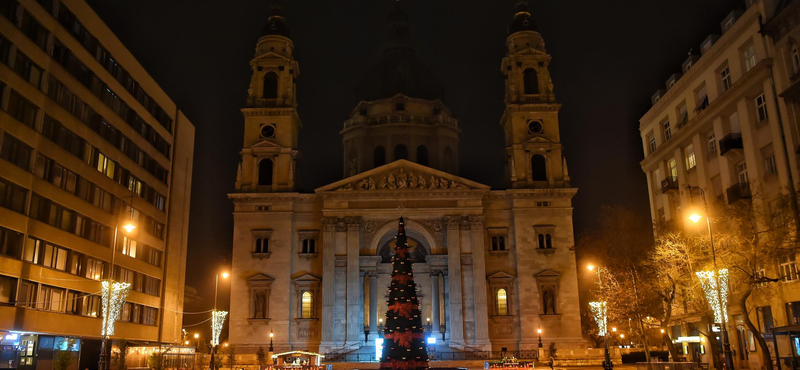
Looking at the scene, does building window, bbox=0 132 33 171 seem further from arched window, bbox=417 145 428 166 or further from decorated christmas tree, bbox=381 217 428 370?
arched window, bbox=417 145 428 166

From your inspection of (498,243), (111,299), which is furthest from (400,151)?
(111,299)

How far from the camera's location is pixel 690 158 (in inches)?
1804

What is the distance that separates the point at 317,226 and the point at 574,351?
2463 cm

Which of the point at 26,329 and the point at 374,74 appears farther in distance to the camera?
the point at 374,74

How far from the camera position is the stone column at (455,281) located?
58406 mm

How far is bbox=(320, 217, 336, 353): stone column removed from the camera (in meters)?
58.4

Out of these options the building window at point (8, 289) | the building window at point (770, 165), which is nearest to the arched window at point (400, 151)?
the building window at point (770, 165)

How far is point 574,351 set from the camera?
174ft

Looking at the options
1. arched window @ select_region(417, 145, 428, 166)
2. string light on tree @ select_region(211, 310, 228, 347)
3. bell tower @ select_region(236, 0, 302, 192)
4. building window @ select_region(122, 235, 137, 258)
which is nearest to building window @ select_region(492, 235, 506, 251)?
arched window @ select_region(417, 145, 428, 166)

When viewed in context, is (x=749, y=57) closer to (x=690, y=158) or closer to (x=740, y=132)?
(x=740, y=132)

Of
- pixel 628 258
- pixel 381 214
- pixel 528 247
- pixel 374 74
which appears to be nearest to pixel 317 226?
pixel 381 214

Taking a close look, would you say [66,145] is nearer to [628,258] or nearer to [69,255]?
[69,255]

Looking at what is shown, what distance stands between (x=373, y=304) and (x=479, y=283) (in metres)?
9.64

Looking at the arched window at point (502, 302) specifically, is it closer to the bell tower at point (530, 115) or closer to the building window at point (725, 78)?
the bell tower at point (530, 115)
